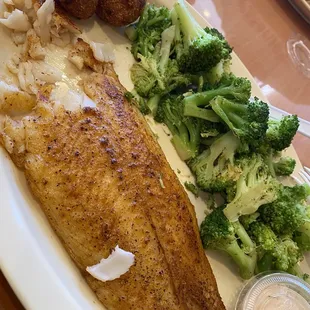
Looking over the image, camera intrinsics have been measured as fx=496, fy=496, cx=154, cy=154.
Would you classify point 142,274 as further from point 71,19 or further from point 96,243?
point 71,19

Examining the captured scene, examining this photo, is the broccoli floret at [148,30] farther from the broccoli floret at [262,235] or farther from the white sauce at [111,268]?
the white sauce at [111,268]

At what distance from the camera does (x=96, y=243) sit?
1841mm

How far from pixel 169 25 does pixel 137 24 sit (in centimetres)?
17

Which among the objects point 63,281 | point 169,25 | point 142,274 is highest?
point 169,25

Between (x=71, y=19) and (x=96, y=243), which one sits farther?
(x=71, y=19)

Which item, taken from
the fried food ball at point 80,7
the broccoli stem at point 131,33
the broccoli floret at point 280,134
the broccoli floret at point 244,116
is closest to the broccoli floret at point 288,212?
the broccoli floret at point 280,134

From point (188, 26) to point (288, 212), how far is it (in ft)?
3.45

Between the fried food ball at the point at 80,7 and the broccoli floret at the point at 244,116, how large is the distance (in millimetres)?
721

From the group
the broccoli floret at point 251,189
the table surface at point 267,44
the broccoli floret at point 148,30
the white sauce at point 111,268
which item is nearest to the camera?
the white sauce at point 111,268

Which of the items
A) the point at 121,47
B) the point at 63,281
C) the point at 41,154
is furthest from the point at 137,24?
the point at 63,281

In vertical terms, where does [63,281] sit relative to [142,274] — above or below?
below

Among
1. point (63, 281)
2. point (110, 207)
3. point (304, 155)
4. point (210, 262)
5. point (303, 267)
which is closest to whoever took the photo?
point (63, 281)

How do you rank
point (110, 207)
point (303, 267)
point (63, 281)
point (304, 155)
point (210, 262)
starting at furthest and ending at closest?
point (304, 155), point (303, 267), point (210, 262), point (110, 207), point (63, 281)

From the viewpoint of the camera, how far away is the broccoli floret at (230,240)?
2212 millimetres
